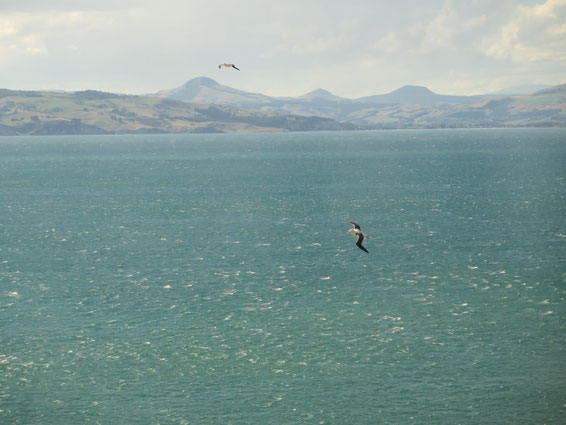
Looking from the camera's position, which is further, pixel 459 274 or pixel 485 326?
pixel 459 274

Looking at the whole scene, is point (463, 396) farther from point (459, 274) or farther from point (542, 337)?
point (459, 274)

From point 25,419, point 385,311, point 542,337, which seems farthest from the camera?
point 385,311

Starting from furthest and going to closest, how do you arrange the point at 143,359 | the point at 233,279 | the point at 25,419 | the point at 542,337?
the point at 233,279 → the point at 542,337 → the point at 143,359 → the point at 25,419

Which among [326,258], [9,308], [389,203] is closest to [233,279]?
[326,258]

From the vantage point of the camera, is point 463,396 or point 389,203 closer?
point 463,396

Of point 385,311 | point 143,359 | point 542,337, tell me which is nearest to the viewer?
point 143,359

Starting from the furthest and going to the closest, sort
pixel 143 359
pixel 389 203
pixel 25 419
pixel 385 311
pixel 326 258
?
pixel 389 203 → pixel 326 258 → pixel 385 311 → pixel 143 359 → pixel 25 419

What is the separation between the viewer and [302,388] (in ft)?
208

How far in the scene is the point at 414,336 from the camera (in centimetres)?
7481

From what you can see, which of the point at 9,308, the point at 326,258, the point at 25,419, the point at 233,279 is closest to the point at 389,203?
the point at 326,258

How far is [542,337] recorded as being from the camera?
2936 inches

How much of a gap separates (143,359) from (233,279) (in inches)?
1188

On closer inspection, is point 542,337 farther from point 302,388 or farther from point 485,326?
point 302,388

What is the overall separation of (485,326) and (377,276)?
23919 millimetres
